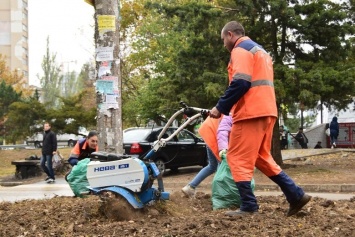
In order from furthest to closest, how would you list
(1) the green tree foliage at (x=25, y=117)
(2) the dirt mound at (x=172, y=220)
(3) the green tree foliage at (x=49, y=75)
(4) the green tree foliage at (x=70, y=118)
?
(3) the green tree foliage at (x=49, y=75)
(1) the green tree foliage at (x=25, y=117)
(4) the green tree foliage at (x=70, y=118)
(2) the dirt mound at (x=172, y=220)

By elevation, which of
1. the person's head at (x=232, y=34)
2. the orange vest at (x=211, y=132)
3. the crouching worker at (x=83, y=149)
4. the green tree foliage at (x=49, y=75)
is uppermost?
the green tree foliage at (x=49, y=75)

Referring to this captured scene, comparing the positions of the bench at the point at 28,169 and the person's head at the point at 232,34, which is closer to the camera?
the person's head at the point at 232,34

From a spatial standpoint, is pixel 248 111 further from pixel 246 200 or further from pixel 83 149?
pixel 83 149

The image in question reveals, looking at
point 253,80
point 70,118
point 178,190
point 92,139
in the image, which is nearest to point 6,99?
point 70,118

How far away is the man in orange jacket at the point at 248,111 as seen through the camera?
5.53m

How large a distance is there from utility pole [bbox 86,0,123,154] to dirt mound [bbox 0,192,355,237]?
0.79 meters

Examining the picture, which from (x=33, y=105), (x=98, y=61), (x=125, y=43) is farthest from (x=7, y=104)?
(x=98, y=61)

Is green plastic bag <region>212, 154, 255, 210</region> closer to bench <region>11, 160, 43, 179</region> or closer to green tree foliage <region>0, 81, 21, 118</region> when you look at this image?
bench <region>11, 160, 43, 179</region>

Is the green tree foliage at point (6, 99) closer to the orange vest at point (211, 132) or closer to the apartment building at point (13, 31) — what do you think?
the orange vest at point (211, 132)

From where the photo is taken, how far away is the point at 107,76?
7066 mm

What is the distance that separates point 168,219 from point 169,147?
35.9 ft

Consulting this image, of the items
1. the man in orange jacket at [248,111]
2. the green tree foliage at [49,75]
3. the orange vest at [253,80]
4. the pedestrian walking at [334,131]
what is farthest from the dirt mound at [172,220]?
A: the green tree foliage at [49,75]

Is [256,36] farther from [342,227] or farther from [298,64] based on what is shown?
[342,227]

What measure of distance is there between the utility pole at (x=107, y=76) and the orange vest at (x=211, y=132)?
4.02 ft
